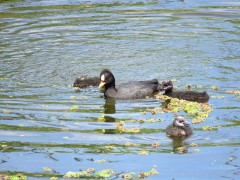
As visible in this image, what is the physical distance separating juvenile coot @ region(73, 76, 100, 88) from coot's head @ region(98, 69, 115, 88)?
0.40 meters

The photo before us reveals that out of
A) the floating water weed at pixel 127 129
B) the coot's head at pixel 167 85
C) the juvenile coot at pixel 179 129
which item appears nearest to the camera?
the juvenile coot at pixel 179 129

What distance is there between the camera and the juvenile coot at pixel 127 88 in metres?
15.6

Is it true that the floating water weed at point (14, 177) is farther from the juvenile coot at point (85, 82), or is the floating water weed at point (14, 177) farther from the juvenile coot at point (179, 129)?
the juvenile coot at point (85, 82)

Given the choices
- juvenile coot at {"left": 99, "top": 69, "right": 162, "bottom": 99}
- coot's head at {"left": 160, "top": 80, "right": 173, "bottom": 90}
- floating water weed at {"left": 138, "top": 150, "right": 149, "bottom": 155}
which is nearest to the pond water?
floating water weed at {"left": 138, "top": 150, "right": 149, "bottom": 155}

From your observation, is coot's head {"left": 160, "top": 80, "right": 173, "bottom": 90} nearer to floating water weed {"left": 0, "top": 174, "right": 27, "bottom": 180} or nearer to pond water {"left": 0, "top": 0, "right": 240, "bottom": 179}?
pond water {"left": 0, "top": 0, "right": 240, "bottom": 179}

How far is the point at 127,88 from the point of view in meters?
15.7

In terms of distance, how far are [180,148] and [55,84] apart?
511 centimetres

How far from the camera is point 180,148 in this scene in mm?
11805

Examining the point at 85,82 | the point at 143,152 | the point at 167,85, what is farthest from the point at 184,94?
the point at 143,152

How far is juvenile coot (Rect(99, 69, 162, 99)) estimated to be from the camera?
15.6m

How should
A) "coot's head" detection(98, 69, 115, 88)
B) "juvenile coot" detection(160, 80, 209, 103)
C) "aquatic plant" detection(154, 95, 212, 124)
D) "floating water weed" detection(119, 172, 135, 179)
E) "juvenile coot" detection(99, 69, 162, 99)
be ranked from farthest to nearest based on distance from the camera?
"coot's head" detection(98, 69, 115, 88) → "juvenile coot" detection(99, 69, 162, 99) → "juvenile coot" detection(160, 80, 209, 103) → "aquatic plant" detection(154, 95, 212, 124) → "floating water weed" detection(119, 172, 135, 179)

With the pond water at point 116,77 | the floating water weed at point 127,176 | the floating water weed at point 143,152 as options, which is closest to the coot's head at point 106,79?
the pond water at point 116,77

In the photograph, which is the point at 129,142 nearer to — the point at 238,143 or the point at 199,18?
the point at 238,143

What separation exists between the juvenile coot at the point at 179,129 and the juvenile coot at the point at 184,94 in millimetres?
2182
